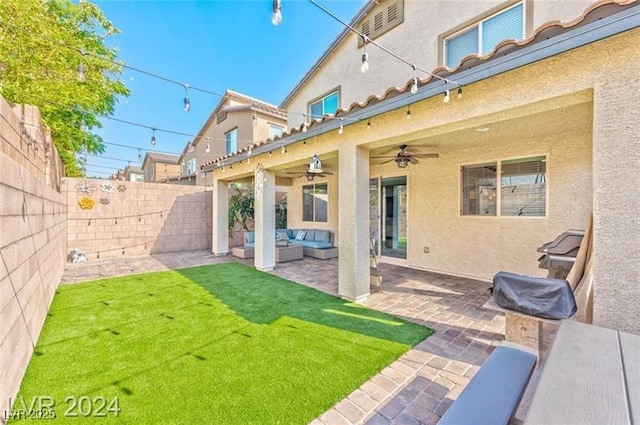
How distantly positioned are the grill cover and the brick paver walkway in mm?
807

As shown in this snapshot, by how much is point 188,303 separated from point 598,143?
20.7ft

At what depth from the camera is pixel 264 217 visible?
7.94 metres

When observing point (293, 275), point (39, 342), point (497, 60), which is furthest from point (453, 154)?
point (39, 342)

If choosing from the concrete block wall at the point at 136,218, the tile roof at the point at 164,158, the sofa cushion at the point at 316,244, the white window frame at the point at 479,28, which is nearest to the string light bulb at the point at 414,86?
the white window frame at the point at 479,28

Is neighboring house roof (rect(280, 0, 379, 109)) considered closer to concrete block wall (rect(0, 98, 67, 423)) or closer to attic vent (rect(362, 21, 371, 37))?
attic vent (rect(362, 21, 371, 37))

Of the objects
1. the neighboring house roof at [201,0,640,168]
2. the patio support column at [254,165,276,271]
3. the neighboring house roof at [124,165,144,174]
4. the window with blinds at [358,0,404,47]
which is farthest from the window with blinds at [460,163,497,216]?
the neighboring house roof at [124,165,144,174]

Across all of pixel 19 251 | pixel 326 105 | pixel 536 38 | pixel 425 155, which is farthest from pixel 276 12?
pixel 326 105

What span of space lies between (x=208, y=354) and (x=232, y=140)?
47.3 ft

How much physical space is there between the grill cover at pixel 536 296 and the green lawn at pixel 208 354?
1.25 metres

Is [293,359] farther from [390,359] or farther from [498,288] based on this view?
[498,288]

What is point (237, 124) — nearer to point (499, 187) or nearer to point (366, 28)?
point (366, 28)

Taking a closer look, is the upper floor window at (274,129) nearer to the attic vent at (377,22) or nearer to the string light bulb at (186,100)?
the attic vent at (377,22)

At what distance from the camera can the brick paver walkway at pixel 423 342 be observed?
244 centimetres

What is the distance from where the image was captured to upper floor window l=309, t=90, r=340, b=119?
30.0 ft
